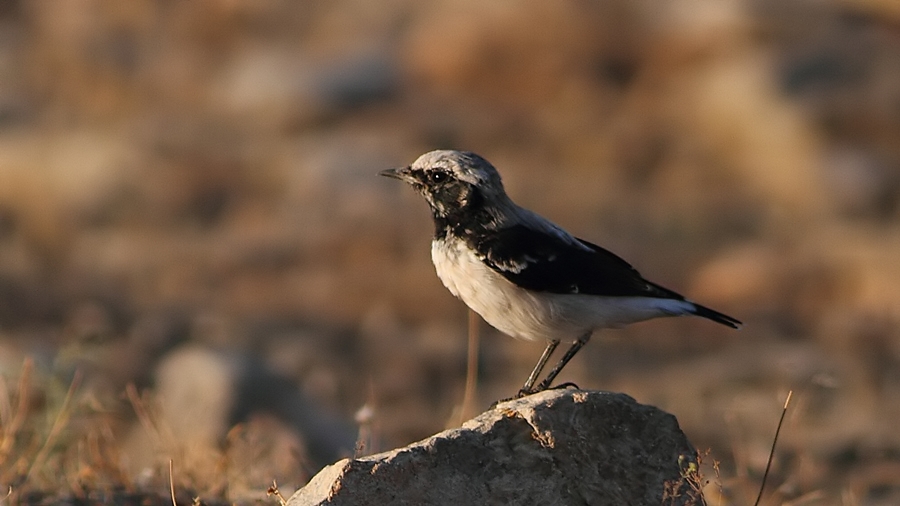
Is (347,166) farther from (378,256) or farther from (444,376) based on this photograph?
(444,376)

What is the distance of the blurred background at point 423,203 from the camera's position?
12.0m

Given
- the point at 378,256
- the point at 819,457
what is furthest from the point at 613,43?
the point at 819,457

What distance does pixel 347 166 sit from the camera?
19.3 meters

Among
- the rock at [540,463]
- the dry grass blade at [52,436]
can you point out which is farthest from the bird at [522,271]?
the dry grass blade at [52,436]

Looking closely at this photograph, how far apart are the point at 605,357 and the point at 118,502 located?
27.9ft

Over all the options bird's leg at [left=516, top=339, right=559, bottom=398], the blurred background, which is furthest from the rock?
the blurred background

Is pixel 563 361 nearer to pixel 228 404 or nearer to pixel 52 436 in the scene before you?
pixel 52 436

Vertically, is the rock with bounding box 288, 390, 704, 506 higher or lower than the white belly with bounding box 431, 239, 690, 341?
lower

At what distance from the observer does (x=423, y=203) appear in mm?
17906

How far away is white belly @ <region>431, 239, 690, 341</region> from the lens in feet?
19.4

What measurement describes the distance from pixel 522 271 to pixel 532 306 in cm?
16

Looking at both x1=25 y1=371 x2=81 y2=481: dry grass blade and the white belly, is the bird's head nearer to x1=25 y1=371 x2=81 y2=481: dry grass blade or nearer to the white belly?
the white belly

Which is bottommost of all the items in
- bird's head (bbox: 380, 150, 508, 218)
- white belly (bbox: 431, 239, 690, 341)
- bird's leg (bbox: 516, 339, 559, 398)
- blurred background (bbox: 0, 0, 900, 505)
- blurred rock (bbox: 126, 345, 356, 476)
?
blurred background (bbox: 0, 0, 900, 505)

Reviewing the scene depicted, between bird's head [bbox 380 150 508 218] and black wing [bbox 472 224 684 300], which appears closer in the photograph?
black wing [bbox 472 224 684 300]
